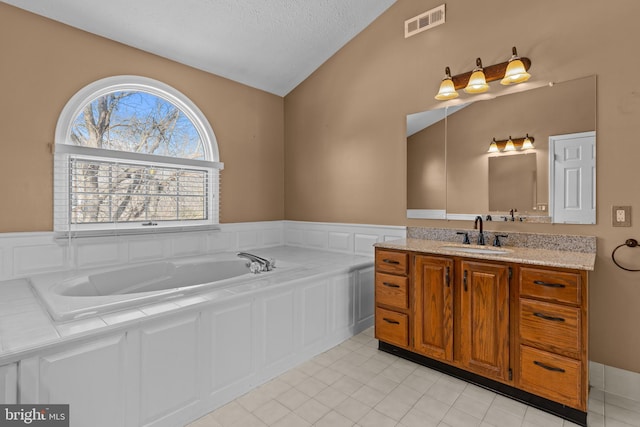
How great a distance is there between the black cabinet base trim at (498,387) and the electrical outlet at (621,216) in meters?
1.12

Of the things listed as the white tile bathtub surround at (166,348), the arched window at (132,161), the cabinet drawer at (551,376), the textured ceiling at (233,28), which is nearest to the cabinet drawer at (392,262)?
the white tile bathtub surround at (166,348)

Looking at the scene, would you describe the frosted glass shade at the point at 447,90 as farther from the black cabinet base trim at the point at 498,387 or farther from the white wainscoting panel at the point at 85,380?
the white wainscoting panel at the point at 85,380

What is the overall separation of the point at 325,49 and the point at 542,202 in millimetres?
2597

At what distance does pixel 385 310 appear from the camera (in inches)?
98.0

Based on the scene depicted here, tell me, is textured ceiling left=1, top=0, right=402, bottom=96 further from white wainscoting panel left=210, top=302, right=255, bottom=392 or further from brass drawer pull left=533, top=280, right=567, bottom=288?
brass drawer pull left=533, top=280, right=567, bottom=288

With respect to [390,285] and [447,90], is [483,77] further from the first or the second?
[390,285]

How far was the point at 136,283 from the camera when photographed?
2754mm

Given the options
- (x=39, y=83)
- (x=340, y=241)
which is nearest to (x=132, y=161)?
(x=39, y=83)

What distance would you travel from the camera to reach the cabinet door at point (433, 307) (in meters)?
2.14

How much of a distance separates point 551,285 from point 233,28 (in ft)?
10.3

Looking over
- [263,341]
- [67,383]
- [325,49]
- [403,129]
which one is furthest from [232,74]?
[67,383]

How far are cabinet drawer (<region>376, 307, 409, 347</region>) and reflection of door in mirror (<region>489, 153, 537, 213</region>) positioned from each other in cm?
109

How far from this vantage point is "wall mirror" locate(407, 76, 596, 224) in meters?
2.13

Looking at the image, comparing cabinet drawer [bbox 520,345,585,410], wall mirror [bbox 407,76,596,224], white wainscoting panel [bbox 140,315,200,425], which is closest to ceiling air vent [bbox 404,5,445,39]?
wall mirror [bbox 407,76,596,224]
